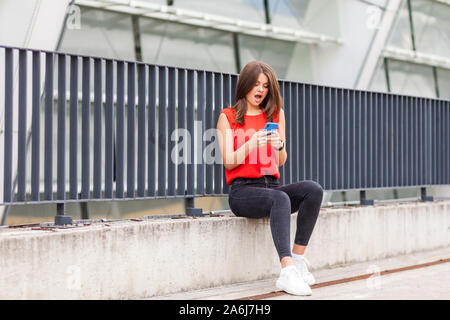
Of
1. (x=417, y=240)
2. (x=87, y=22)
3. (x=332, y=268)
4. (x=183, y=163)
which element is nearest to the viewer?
(x=183, y=163)

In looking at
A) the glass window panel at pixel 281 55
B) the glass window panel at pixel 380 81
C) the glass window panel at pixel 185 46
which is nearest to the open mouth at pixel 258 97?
the glass window panel at pixel 185 46

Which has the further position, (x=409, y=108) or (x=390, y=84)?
(x=390, y=84)

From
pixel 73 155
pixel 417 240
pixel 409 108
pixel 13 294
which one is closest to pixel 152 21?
pixel 409 108

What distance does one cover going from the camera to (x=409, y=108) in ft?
23.6

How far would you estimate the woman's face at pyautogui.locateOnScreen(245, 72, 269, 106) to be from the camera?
489 cm

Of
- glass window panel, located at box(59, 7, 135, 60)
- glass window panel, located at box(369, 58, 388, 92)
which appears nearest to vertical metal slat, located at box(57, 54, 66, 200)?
glass window panel, located at box(59, 7, 135, 60)

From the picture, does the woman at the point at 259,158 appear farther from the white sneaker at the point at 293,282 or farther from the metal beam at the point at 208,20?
the metal beam at the point at 208,20

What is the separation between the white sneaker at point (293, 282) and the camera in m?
4.33

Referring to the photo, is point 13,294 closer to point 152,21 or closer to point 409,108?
point 409,108

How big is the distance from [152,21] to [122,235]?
6.58 meters

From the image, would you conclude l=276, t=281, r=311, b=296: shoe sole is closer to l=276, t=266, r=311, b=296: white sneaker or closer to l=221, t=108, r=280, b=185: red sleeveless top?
l=276, t=266, r=311, b=296: white sneaker

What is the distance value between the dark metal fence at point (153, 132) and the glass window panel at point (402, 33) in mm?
8221

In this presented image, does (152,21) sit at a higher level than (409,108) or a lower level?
higher
